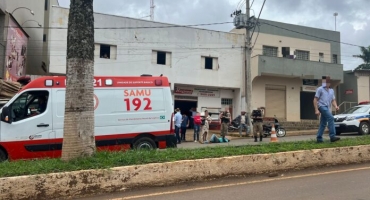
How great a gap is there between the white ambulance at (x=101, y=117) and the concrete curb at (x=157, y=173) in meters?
4.07

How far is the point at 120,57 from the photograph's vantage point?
912 inches

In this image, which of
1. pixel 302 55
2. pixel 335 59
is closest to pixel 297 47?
pixel 302 55

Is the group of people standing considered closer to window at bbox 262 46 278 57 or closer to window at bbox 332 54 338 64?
window at bbox 262 46 278 57

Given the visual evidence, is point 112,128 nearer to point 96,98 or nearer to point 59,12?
point 96,98

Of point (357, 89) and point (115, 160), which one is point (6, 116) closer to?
point (115, 160)

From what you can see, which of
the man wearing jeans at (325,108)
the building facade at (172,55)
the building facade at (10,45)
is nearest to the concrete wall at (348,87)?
the building facade at (172,55)

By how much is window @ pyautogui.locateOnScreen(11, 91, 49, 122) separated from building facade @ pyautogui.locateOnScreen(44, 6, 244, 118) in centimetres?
1256

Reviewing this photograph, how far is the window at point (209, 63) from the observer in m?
25.6

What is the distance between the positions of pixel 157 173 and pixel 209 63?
20246mm

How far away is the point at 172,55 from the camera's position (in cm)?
2462

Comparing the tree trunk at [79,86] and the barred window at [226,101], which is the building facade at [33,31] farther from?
the tree trunk at [79,86]

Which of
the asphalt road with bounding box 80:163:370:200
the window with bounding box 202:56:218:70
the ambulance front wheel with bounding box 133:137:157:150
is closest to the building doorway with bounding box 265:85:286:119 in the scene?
the window with bounding box 202:56:218:70

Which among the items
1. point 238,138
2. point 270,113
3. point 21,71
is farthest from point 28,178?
point 270,113

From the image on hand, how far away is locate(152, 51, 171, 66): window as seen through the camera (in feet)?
79.7
